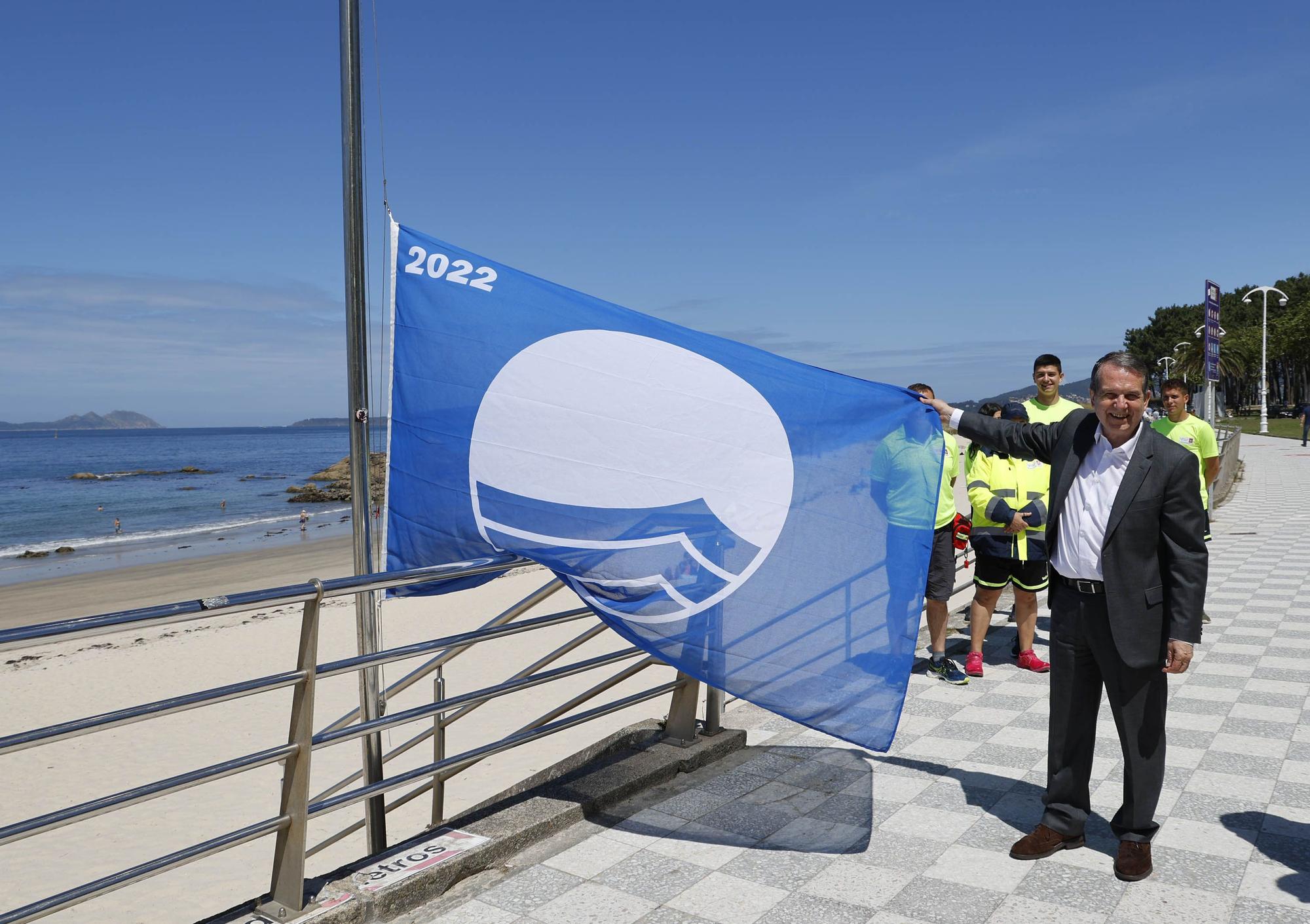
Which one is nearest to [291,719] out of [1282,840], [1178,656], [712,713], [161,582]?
[712,713]

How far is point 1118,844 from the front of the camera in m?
3.50

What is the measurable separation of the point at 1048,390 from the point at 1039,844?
337 centimetres

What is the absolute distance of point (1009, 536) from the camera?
20.3 ft

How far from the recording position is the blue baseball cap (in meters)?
5.94

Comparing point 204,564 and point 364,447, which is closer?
point 364,447

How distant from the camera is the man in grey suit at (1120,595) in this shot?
10.5 feet

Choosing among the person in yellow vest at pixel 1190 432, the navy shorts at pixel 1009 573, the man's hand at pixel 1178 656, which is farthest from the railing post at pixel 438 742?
the person in yellow vest at pixel 1190 432

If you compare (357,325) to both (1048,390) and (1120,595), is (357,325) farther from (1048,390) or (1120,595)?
(1048,390)

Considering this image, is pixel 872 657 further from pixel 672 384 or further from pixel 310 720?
pixel 310 720

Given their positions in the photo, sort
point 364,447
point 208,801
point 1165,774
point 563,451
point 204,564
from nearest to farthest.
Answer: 1. point 563,451
2. point 364,447
3. point 1165,774
4. point 208,801
5. point 204,564

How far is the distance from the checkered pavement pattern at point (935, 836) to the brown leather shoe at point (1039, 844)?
38 millimetres

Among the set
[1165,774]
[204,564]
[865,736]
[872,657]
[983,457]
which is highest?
[983,457]

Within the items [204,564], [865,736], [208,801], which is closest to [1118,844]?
[865,736]

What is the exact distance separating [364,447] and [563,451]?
903mm
